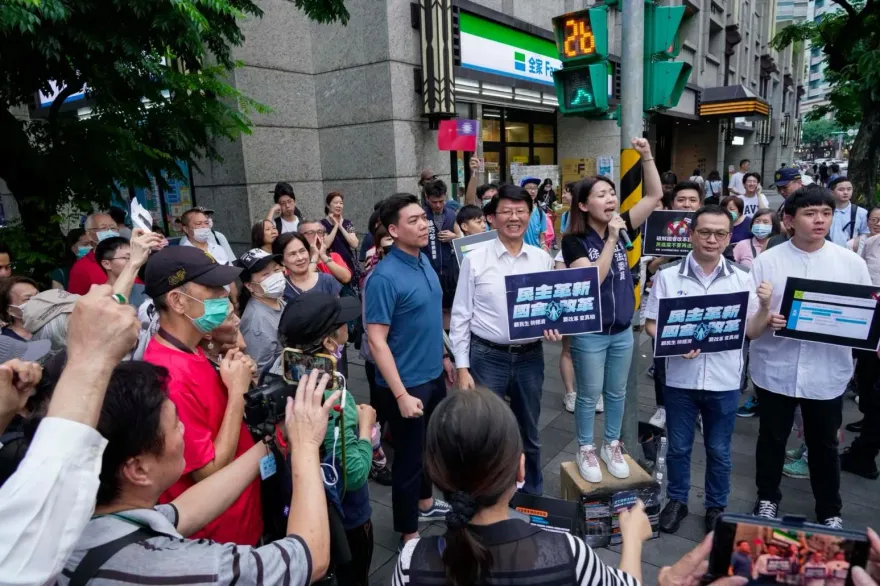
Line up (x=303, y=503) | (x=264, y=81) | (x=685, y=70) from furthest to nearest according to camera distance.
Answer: (x=264, y=81)
(x=685, y=70)
(x=303, y=503)

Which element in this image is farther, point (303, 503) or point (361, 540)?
point (361, 540)

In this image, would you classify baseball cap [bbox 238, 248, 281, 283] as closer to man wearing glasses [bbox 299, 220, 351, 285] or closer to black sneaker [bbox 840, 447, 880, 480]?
man wearing glasses [bbox 299, 220, 351, 285]

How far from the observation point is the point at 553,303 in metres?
3.36

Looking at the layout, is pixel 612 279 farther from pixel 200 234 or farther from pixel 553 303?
pixel 200 234

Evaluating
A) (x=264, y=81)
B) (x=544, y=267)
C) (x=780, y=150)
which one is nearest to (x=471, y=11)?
(x=264, y=81)

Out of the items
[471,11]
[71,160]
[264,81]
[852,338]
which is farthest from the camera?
[471,11]

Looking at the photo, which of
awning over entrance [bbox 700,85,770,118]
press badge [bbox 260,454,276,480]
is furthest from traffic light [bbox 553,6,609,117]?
awning over entrance [bbox 700,85,770,118]

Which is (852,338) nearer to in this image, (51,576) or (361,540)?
(361,540)

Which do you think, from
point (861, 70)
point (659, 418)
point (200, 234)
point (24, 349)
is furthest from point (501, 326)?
point (861, 70)

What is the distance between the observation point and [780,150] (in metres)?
37.0

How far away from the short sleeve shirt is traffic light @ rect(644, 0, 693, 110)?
83.0 inches

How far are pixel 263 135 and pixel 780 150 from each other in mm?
39478

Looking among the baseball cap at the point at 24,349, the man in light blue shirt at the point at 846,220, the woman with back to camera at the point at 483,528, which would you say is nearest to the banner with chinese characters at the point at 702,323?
the woman with back to camera at the point at 483,528

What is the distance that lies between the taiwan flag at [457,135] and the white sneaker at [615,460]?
18.7 ft
